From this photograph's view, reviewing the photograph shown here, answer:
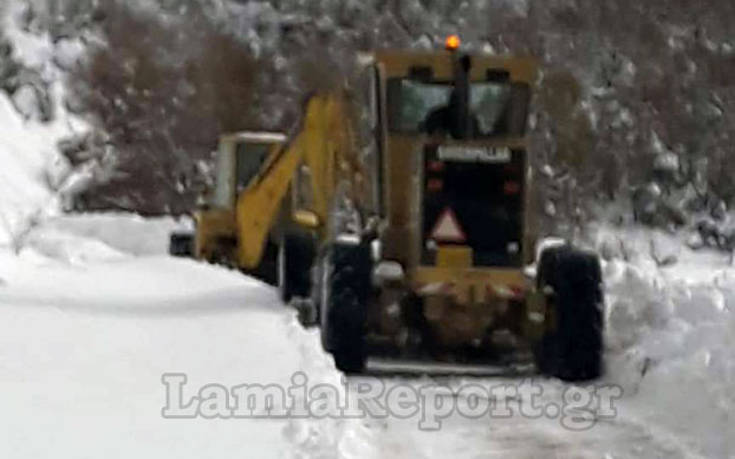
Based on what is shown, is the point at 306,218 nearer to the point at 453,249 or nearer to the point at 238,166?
the point at 238,166

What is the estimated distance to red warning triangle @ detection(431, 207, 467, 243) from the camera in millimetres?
13109

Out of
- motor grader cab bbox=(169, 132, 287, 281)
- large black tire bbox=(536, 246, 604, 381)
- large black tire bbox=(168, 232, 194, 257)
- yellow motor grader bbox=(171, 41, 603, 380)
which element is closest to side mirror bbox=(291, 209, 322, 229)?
motor grader cab bbox=(169, 132, 287, 281)

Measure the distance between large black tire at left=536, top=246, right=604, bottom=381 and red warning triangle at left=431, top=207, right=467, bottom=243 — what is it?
0.81 m

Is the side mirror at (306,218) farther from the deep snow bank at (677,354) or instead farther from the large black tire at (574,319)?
the large black tire at (574,319)

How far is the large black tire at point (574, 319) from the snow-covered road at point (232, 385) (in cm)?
20

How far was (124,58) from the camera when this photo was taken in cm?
4350

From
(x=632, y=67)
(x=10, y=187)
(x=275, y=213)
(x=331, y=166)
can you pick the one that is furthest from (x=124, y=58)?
(x=331, y=166)

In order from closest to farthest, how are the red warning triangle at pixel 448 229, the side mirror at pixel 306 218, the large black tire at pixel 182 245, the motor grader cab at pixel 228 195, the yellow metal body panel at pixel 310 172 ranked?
the red warning triangle at pixel 448 229
the yellow metal body panel at pixel 310 172
the side mirror at pixel 306 218
the motor grader cab at pixel 228 195
the large black tire at pixel 182 245

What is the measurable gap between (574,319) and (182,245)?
12.4 metres

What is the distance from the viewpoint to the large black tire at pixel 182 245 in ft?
79.4

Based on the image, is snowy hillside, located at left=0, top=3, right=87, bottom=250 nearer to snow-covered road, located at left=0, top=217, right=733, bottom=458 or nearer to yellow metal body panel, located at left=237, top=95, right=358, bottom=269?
yellow metal body panel, located at left=237, top=95, right=358, bottom=269

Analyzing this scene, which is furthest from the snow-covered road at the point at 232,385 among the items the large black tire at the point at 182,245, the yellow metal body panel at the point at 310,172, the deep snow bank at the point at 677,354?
the large black tire at the point at 182,245

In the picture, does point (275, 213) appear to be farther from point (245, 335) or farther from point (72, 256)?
point (72, 256)

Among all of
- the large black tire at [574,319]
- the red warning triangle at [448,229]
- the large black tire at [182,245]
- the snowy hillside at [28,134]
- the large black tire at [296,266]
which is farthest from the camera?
the large black tire at [182,245]
